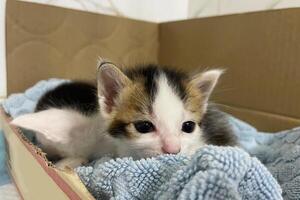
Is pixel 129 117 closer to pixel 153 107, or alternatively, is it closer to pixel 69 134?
pixel 153 107

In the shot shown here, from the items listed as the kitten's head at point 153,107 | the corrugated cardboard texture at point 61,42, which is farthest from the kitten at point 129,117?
the corrugated cardboard texture at point 61,42

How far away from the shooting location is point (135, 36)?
1.47 meters

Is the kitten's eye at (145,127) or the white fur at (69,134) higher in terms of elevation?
the kitten's eye at (145,127)

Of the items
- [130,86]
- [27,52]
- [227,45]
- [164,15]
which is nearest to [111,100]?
[130,86]

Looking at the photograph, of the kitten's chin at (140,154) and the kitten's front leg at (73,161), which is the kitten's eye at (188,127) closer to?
the kitten's chin at (140,154)

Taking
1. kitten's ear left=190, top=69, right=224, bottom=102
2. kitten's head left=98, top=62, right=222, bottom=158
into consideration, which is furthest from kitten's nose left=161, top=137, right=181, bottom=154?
kitten's ear left=190, top=69, right=224, bottom=102

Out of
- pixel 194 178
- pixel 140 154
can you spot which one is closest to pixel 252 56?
pixel 140 154

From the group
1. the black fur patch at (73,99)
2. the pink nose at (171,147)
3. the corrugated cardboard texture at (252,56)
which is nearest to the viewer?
the pink nose at (171,147)

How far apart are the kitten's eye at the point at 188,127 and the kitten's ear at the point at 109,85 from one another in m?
0.16

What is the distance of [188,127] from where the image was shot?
81cm

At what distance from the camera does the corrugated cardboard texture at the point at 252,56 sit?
1079mm

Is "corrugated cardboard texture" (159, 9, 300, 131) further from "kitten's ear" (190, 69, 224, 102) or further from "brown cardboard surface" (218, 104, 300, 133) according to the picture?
"kitten's ear" (190, 69, 224, 102)

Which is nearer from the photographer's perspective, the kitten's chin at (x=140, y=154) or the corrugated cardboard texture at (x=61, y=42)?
the kitten's chin at (x=140, y=154)

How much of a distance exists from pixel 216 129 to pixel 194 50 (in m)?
0.50
